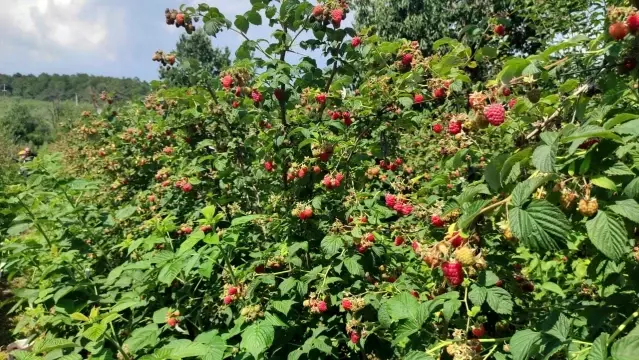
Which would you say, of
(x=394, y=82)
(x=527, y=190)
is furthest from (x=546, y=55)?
(x=394, y=82)

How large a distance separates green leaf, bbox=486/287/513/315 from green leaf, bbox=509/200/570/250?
0.59m

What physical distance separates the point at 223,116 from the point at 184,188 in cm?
66

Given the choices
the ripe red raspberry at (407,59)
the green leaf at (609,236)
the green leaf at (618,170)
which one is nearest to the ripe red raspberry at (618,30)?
the green leaf at (618,170)

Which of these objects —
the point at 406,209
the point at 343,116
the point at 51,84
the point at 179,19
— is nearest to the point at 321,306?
the point at 406,209

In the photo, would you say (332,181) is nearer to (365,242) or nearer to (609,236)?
(365,242)

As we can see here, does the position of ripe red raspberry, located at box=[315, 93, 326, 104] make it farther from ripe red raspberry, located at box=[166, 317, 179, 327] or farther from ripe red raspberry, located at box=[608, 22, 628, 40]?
ripe red raspberry, located at box=[608, 22, 628, 40]

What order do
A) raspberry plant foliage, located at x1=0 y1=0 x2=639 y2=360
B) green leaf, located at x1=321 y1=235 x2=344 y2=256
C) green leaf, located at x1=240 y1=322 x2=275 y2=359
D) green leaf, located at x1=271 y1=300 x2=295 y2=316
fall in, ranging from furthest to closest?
green leaf, located at x1=321 y1=235 x2=344 y2=256, green leaf, located at x1=271 y1=300 x2=295 y2=316, green leaf, located at x1=240 y1=322 x2=275 y2=359, raspberry plant foliage, located at x1=0 y1=0 x2=639 y2=360

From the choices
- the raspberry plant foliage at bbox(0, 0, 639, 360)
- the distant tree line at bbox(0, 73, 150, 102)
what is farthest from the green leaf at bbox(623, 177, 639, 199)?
the distant tree line at bbox(0, 73, 150, 102)

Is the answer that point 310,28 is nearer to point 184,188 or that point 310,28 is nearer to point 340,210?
point 340,210

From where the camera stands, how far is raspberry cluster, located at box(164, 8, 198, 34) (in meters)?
3.42

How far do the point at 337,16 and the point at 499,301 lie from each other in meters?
1.88

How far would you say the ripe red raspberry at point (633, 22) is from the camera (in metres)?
1.21

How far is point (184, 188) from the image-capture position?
3.52 m

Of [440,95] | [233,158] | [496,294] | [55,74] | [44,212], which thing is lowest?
[496,294]
